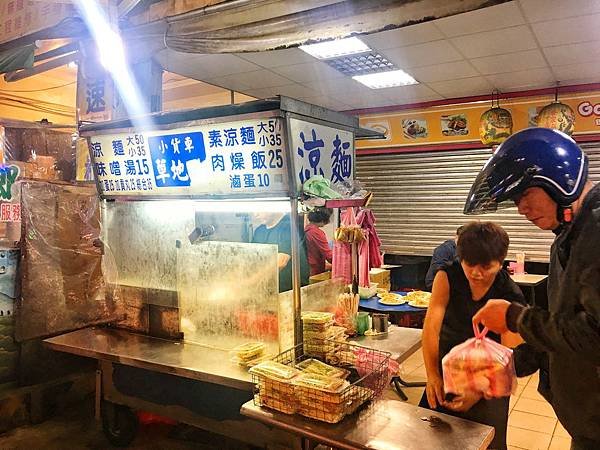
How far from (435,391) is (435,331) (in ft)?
1.07

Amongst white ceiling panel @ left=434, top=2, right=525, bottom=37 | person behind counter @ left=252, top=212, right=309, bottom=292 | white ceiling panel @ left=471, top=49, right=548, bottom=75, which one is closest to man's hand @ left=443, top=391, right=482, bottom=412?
person behind counter @ left=252, top=212, right=309, bottom=292

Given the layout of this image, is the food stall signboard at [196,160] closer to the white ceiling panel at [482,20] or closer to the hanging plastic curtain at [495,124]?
the white ceiling panel at [482,20]

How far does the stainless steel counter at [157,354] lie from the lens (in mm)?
3031

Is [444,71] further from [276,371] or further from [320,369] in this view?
[276,371]

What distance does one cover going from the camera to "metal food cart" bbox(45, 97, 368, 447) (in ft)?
10.3

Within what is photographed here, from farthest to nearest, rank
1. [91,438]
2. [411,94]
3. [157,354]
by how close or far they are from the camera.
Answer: [411,94] → [91,438] → [157,354]

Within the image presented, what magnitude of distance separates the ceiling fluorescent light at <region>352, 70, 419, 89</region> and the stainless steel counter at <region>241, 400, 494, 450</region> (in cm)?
485

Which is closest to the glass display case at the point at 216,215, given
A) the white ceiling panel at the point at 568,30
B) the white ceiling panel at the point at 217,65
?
the white ceiling panel at the point at 217,65

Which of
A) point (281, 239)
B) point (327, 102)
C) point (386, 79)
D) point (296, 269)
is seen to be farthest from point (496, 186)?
point (327, 102)

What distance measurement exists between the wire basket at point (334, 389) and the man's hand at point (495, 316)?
90 cm

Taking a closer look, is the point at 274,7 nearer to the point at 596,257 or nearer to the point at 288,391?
the point at 288,391

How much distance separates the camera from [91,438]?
4266 mm

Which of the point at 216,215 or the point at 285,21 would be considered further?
the point at 285,21

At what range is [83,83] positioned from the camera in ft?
17.4
